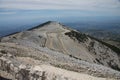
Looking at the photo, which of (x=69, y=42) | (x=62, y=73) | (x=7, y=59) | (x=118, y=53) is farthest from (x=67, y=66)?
(x=118, y=53)

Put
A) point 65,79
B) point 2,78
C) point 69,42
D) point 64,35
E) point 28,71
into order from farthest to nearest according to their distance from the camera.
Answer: point 64,35, point 69,42, point 2,78, point 28,71, point 65,79

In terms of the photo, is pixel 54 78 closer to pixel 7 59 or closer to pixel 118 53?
pixel 7 59

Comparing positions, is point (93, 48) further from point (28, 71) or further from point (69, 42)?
point (28, 71)

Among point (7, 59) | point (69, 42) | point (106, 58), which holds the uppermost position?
point (7, 59)

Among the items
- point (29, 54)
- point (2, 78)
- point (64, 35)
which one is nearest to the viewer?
point (2, 78)

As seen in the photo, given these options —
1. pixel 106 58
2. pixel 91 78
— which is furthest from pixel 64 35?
pixel 91 78

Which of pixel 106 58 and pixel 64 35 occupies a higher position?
pixel 64 35

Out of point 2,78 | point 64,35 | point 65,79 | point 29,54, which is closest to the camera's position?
point 65,79

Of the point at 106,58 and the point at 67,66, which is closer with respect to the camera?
the point at 67,66

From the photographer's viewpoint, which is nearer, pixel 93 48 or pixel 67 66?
pixel 67 66
